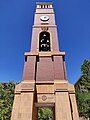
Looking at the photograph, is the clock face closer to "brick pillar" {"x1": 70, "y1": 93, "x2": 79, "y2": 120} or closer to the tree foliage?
"brick pillar" {"x1": 70, "y1": 93, "x2": 79, "y2": 120}

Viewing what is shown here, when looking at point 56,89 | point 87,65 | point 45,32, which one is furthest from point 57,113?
point 87,65

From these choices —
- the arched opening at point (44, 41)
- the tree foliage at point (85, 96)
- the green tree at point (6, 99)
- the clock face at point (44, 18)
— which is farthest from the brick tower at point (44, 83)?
the green tree at point (6, 99)

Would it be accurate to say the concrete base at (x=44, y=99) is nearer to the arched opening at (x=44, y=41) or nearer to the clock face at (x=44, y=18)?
the arched opening at (x=44, y=41)

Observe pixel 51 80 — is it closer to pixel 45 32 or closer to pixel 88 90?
pixel 45 32

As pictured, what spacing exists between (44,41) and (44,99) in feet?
20.8

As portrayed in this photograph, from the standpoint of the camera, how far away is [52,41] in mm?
16078

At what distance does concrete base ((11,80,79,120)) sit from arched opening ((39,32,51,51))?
13.3 feet

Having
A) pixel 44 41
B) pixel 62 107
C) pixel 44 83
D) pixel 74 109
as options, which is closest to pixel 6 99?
pixel 44 41

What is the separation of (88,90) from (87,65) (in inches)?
144

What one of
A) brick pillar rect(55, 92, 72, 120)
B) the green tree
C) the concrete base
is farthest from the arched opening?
the green tree

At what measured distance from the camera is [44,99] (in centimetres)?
1296

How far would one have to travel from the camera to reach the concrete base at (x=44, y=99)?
11320 millimetres

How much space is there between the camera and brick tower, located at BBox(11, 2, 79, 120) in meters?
11.5

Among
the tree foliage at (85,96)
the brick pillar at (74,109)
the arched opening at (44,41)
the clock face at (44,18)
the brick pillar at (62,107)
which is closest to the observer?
the brick pillar at (62,107)
